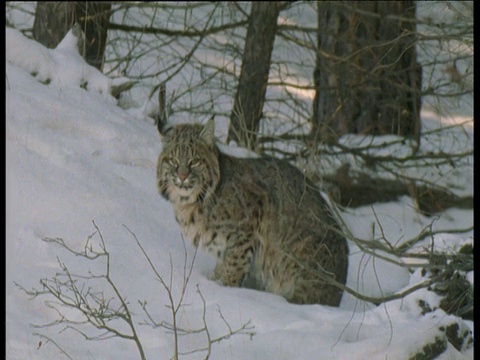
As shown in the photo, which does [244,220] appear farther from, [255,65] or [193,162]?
[255,65]

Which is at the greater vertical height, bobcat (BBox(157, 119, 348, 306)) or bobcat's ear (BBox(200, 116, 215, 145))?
bobcat's ear (BBox(200, 116, 215, 145))

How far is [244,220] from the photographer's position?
6000 millimetres

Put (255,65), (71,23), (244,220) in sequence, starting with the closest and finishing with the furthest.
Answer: (244,220)
(255,65)
(71,23)

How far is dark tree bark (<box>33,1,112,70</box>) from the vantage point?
815 centimetres

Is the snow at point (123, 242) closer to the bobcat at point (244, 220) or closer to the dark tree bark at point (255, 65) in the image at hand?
the bobcat at point (244, 220)

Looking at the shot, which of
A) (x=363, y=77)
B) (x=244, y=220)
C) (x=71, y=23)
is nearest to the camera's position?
(x=244, y=220)

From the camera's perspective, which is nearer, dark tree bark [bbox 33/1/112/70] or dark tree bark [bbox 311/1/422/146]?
dark tree bark [bbox 311/1/422/146]

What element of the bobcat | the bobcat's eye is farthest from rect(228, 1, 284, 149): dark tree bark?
the bobcat's eye

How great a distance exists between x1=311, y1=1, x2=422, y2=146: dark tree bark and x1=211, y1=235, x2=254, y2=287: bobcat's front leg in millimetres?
2096

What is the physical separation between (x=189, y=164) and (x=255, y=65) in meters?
2.23

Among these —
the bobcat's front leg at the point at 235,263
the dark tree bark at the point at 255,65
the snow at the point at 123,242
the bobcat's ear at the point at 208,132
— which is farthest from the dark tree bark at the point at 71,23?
the bobcat's front leg at the point at 235,263

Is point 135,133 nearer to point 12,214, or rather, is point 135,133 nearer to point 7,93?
point 7,93

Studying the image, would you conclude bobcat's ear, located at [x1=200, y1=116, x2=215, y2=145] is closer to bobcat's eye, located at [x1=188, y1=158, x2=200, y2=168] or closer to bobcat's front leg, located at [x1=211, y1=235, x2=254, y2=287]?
bobcat's eye, located at [x1=188, y1=158, x2=200, y2=168]

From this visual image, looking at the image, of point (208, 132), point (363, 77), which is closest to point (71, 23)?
point (363, 77)
